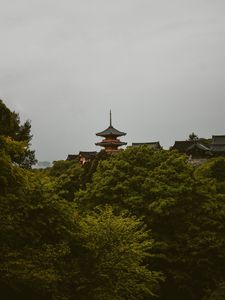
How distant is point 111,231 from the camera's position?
565 inches

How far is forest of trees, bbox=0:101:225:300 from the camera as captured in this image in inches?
481

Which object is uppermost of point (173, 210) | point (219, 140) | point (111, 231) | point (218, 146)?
point (219, 140)

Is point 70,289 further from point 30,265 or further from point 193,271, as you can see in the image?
point 193,271

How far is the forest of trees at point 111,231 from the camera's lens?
12.2 meters

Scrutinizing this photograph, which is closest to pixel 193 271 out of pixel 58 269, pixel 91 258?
pixel 91 258

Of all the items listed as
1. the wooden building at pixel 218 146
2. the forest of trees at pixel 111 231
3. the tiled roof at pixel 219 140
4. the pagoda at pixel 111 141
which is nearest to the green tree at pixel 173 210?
the forest of trees at pixel 111 231

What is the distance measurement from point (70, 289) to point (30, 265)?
83.5 inches

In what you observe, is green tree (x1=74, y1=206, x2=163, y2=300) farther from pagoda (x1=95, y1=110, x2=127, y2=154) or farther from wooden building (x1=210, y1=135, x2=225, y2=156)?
wooden building (x1=210, y1=135, x2=225, y2=156)

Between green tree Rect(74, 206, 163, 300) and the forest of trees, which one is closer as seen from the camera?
the forest of trees

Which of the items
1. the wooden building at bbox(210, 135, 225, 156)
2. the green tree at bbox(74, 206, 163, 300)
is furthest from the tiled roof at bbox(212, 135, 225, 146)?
the green tree at bbox(74, 206, 163, 300)

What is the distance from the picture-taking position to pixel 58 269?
12.7 m

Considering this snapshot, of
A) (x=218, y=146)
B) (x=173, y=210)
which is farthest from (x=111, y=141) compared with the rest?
(x=173, y=210)

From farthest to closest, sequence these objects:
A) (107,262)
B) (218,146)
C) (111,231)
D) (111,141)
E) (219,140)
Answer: (219,140)
(218,146)
(111,141)
(111,231)
(107,262)

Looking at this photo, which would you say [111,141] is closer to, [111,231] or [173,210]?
[173,210]
